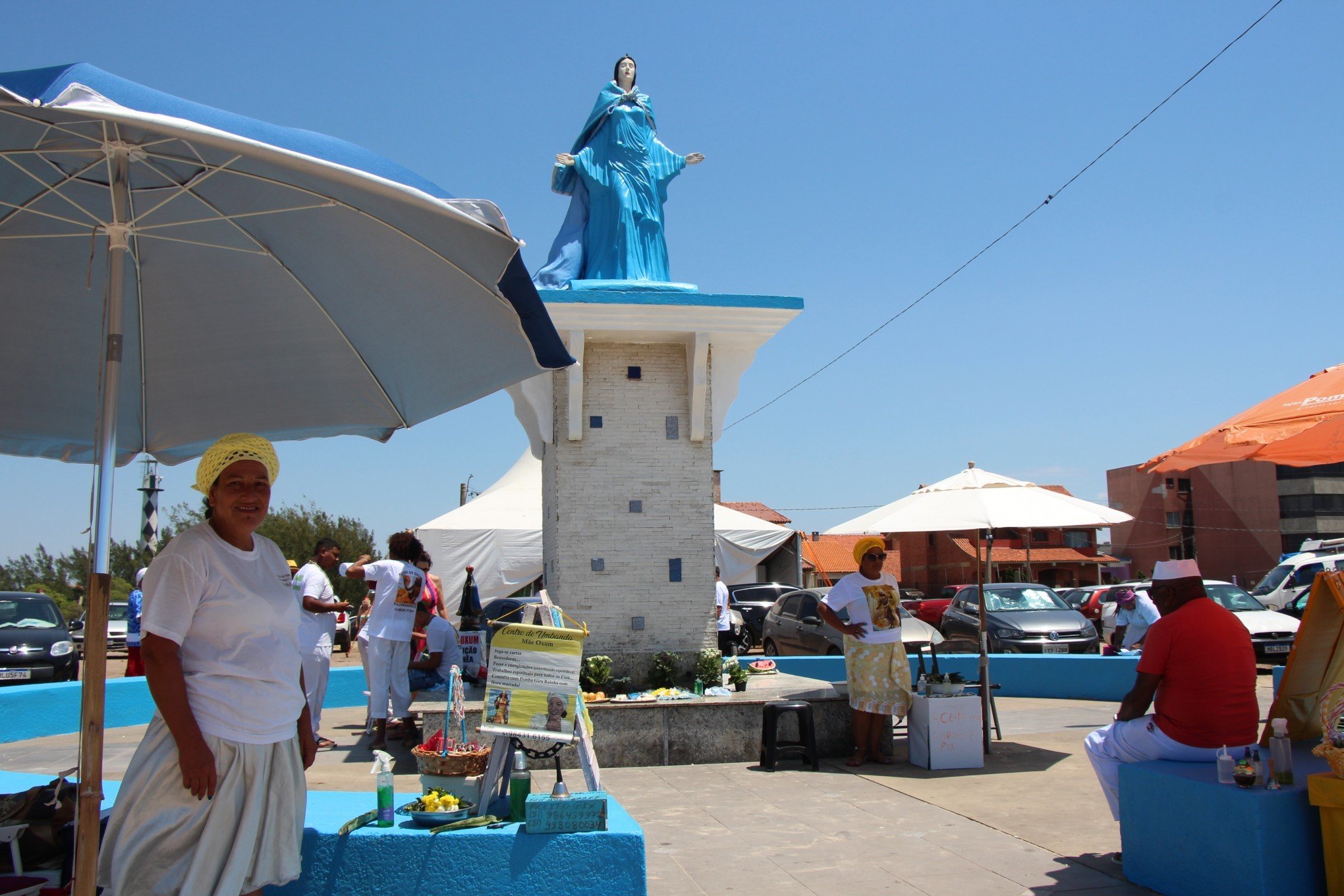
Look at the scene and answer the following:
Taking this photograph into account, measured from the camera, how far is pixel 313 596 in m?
7.96

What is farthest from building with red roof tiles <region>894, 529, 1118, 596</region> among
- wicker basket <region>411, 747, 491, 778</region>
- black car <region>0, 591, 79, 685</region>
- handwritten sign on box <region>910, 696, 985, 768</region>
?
wicker basket <region>411, 747, 491, 778</region>

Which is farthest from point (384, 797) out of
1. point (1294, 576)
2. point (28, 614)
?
point (1294, 576)

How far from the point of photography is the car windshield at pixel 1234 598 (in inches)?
636

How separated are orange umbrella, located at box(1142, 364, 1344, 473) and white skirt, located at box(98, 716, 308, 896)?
19.0 feet

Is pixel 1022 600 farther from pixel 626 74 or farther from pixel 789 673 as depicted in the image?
pixel 626 74

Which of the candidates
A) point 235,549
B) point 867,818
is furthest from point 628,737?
point 235,549

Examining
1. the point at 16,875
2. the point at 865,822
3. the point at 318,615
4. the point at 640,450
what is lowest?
the point at 865,822

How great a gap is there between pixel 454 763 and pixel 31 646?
1377 cm

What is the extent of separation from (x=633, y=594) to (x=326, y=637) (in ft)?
8.96

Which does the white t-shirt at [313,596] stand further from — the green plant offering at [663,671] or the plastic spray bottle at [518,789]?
the plastic spray bottle at [518,789]

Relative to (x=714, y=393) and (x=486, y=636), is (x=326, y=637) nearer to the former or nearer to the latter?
(x=486, y=636)

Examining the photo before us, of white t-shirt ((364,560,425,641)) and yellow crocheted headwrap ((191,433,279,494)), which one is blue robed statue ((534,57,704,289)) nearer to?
white t-shirt ((364,560,425,641))

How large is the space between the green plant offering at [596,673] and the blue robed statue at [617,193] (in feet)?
12.3

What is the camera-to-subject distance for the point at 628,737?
8.10m
